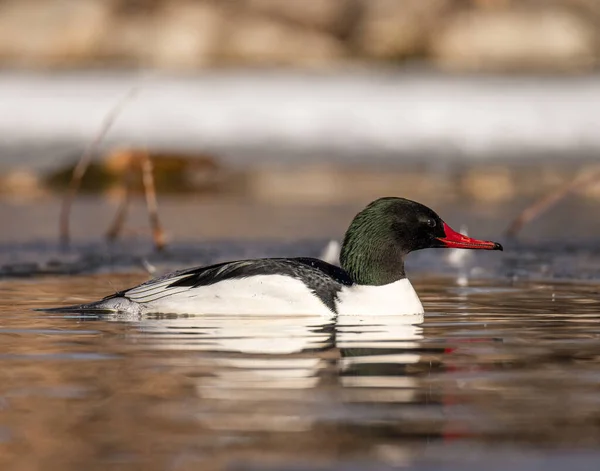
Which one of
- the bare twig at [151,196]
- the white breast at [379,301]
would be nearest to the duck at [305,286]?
the white breast at [379,301]

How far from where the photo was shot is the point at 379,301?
6.81 m

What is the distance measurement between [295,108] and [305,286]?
27.6 ft

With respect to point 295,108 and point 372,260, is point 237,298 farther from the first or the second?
point 295,108

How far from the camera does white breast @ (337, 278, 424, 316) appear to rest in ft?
22.0

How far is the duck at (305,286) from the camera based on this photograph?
263 inches

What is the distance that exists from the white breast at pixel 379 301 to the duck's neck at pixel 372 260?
0.07 meters

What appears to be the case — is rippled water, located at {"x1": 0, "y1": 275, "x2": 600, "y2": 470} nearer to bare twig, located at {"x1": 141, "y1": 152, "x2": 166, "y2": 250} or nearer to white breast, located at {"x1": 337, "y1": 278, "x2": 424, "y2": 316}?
white breast, located at {"x1": 337, "y1": 278, "x2": 424, "y2": 316}

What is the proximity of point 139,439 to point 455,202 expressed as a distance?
10233 millimetres

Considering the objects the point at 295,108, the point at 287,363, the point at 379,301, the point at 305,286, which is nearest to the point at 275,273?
the point at 305,286

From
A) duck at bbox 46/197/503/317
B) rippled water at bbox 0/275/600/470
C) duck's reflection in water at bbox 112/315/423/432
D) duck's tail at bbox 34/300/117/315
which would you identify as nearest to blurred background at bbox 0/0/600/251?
duck at bbox 46/197/503/317

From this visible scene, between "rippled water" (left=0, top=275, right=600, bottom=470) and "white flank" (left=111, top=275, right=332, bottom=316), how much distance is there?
77 mm

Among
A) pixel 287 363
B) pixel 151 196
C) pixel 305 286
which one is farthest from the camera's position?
pixel 151 196

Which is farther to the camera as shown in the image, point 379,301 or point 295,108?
point 295,108

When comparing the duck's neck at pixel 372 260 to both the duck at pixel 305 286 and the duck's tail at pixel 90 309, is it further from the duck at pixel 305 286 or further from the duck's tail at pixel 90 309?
the duck's tail at pixel 90 309
